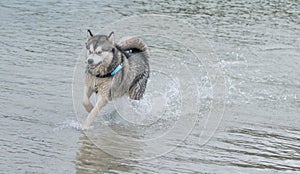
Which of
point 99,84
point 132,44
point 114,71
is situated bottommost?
point 99,84

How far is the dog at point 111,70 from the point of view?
22.8 ft

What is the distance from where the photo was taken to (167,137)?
6.89m

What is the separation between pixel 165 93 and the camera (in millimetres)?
8648

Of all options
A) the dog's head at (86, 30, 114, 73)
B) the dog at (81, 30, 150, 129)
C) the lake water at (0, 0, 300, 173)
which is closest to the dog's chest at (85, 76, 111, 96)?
the dog at (81, 30, 150, 129)

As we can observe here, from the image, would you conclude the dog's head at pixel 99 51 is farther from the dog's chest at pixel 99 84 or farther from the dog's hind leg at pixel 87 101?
the dog's hind leg at pixel 87 101

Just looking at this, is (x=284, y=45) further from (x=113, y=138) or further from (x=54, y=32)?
(x=113, y=138)

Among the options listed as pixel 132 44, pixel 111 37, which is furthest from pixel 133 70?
pixel 111 37

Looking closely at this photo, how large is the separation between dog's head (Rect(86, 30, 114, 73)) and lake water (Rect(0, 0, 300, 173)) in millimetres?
737

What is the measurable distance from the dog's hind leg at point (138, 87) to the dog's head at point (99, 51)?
2.45 feet

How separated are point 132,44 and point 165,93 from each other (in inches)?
42.0

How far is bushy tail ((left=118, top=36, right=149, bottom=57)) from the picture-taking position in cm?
783

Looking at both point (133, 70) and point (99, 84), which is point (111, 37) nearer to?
point (99, 84)

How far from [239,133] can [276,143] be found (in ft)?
1.65

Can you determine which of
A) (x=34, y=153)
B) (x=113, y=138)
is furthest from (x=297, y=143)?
(x=34, y=153)
